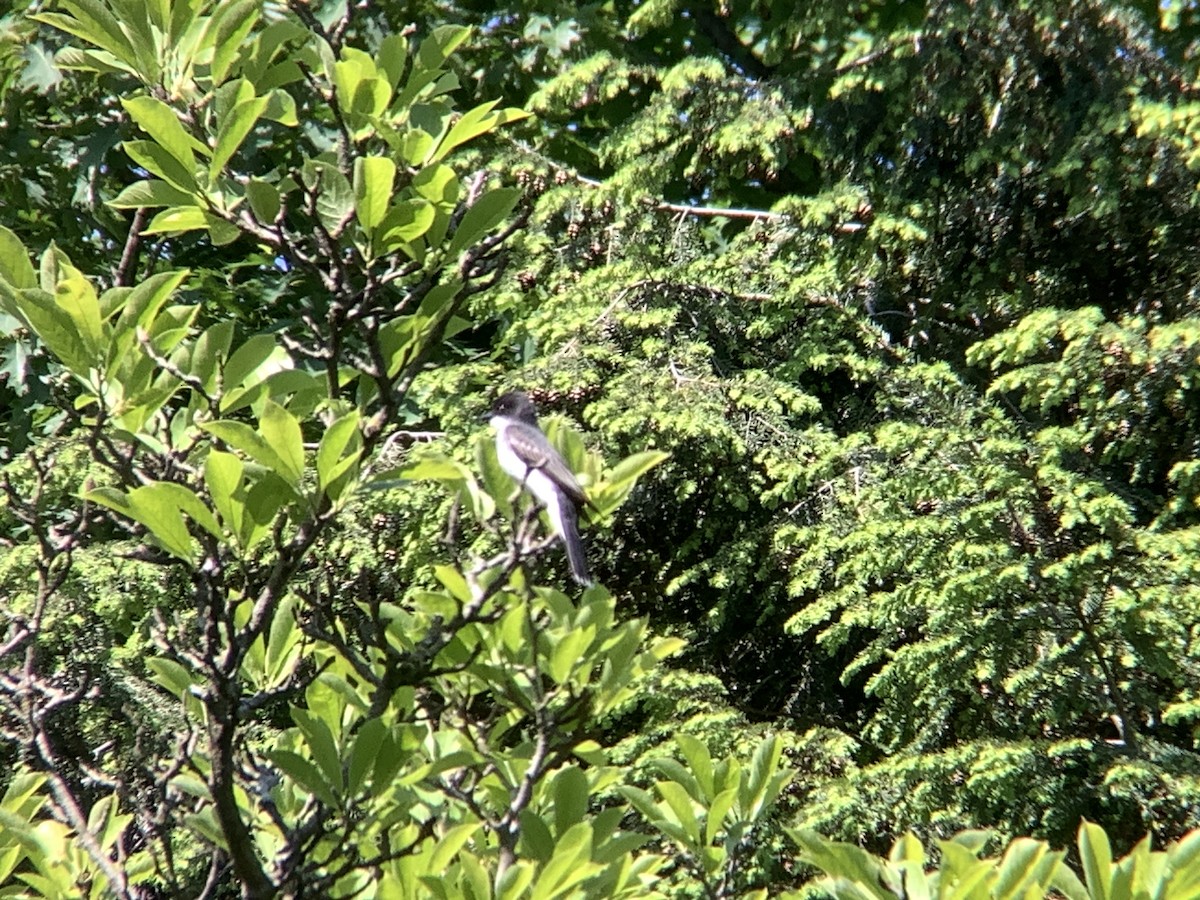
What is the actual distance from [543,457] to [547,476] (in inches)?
3.2

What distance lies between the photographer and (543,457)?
2.53m

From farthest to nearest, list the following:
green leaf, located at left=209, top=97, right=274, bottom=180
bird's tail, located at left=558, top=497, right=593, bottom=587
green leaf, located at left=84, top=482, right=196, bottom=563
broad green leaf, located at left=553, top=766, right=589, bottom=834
A: bird's tail, located at left=558, top=497, right=593, bottom=587 < broad green leaf, located at left=553, top=766, right=589, bottom=834 < green leaf, located at left=209, top=97, right=274, bottom=180 < green leaf, located at left=84, top=482, right=196, bottom=563

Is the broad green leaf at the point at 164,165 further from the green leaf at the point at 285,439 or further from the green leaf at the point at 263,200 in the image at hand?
the green leaf at the point at 285,439

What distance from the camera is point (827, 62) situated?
15.6 feet

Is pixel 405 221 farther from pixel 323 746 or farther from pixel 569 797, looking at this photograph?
pixel 569 797

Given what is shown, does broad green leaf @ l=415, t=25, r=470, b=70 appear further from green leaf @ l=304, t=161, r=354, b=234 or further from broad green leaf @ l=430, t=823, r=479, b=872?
broad green leaf @ l=430, t=823, r=479, b=872

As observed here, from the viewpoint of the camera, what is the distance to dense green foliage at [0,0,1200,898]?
5.63 ft

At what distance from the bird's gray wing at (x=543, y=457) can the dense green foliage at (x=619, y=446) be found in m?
0.13

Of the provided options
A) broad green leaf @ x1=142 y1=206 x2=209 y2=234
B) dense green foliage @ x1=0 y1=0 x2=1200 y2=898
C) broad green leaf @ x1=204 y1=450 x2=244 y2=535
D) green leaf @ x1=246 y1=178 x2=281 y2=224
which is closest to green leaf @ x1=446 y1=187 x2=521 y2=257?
dense green foliage @ x1=0 y1=0 x2=1200 y2=898

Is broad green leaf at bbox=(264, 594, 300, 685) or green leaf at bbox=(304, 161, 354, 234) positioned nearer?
green leaf at bbox=(304, 161, 354, 234)

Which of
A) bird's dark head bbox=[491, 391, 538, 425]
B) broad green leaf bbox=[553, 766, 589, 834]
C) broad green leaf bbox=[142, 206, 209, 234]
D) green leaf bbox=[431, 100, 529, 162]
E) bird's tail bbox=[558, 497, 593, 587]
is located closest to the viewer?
broad green leaf bbox=[142, 206, 209, 234]

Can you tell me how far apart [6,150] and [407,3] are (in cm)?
199

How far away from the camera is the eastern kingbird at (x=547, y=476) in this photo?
79.7 inches

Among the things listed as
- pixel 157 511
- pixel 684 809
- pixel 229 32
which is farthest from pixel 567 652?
pixel 229 32
